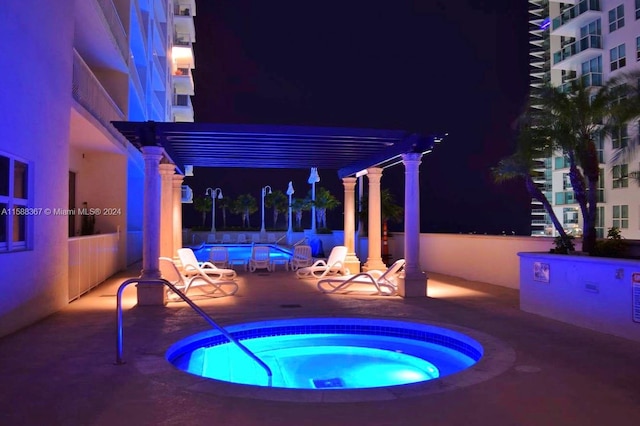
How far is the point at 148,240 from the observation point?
1039cm

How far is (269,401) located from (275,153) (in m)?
10.1

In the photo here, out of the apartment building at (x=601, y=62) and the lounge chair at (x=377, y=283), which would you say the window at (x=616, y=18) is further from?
the lounge chair at (x=377, y=283)

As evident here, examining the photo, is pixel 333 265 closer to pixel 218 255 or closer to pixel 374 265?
pixel 374 265

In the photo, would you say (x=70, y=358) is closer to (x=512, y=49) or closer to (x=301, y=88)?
(x=301, y=88)

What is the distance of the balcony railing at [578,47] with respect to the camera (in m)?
34.2

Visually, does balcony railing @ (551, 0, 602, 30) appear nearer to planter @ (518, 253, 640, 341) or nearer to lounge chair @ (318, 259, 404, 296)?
lounge chair @ (318, 259, 404, 296)

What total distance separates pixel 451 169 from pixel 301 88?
23319mm

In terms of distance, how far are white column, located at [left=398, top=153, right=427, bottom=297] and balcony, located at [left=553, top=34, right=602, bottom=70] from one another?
28821 millimetres

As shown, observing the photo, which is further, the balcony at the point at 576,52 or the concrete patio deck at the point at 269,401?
the balcony at the point at 576,52

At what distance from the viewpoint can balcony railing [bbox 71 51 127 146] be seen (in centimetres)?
1220

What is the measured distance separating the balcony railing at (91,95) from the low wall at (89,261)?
2843 millimetres

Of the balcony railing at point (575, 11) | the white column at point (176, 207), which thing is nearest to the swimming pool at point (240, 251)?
the white column at point (176, 207)

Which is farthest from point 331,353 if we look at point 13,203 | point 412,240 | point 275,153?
point 275,153

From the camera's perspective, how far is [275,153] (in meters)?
14.1
